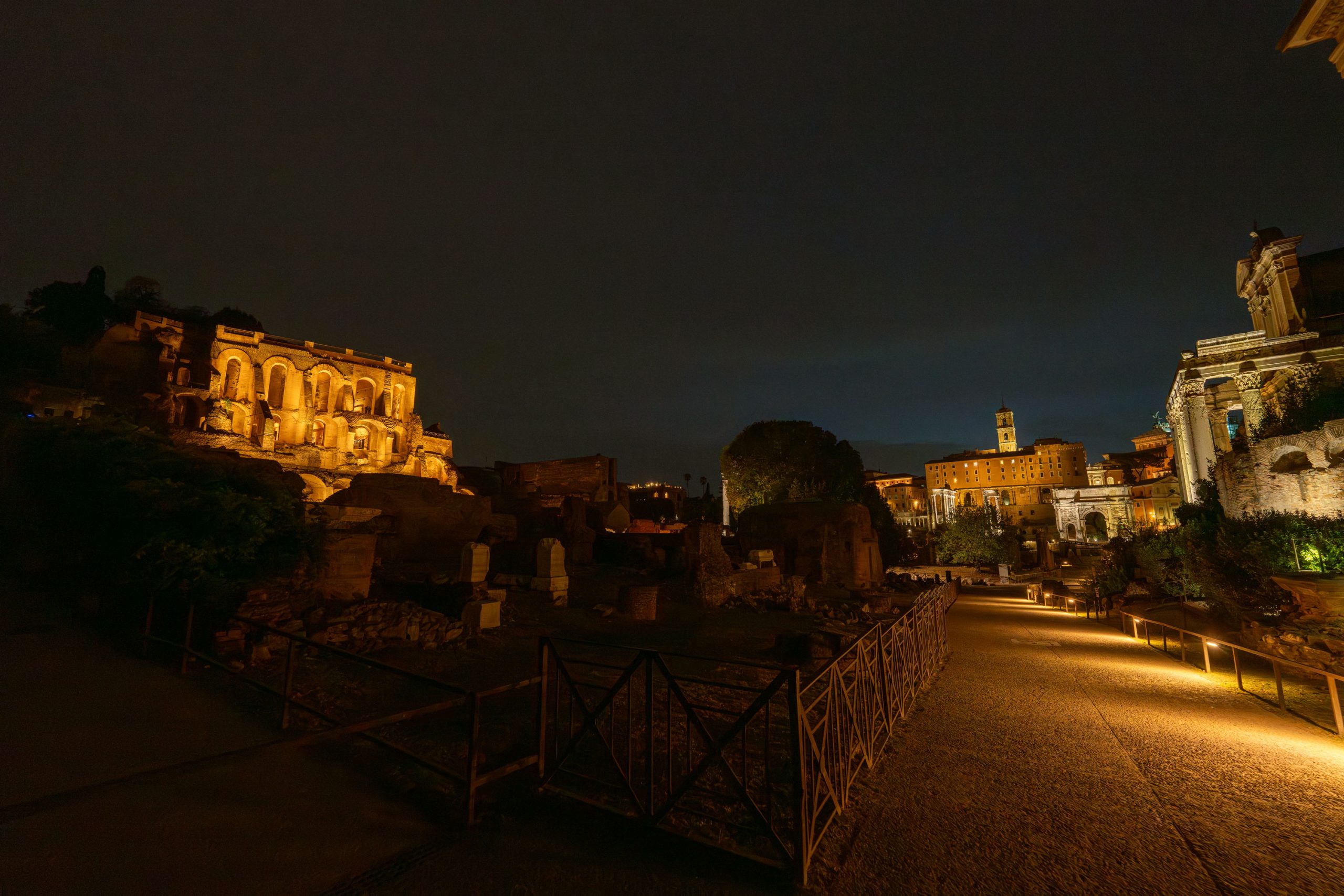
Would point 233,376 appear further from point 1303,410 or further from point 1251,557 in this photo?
point 1303,410

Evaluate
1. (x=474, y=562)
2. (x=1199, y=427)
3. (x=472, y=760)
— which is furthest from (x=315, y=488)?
(x=1199, y=427)

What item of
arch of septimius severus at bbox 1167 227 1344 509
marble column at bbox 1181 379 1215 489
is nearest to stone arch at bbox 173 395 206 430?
arch of septimius severus at bbox 1167 227 1344 509

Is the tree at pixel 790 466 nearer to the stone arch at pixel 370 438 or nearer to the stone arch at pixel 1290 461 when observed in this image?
the stone arch at pixel 1290 461

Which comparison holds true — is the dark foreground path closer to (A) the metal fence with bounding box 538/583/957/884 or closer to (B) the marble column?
(A) the metal fence with bounding box 538/583/957/884

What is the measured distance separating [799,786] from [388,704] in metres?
5.94

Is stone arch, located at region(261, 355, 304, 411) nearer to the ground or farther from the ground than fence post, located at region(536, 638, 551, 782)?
farther from the ground

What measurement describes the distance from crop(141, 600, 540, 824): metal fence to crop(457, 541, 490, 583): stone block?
383 cm

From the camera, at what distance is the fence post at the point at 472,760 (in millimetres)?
3955

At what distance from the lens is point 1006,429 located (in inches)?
4619

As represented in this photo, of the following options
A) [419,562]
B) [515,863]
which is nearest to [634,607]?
[419,562]

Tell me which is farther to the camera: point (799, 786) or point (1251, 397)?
point (1251, 397)

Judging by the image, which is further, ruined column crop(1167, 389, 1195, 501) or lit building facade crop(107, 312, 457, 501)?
lit building facade crop(107, 312, 457, 501)

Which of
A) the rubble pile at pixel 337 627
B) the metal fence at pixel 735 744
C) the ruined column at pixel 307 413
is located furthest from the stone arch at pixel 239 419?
the metal fence at pixel 735 744

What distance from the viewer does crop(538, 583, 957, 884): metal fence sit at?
3771 millimetres
